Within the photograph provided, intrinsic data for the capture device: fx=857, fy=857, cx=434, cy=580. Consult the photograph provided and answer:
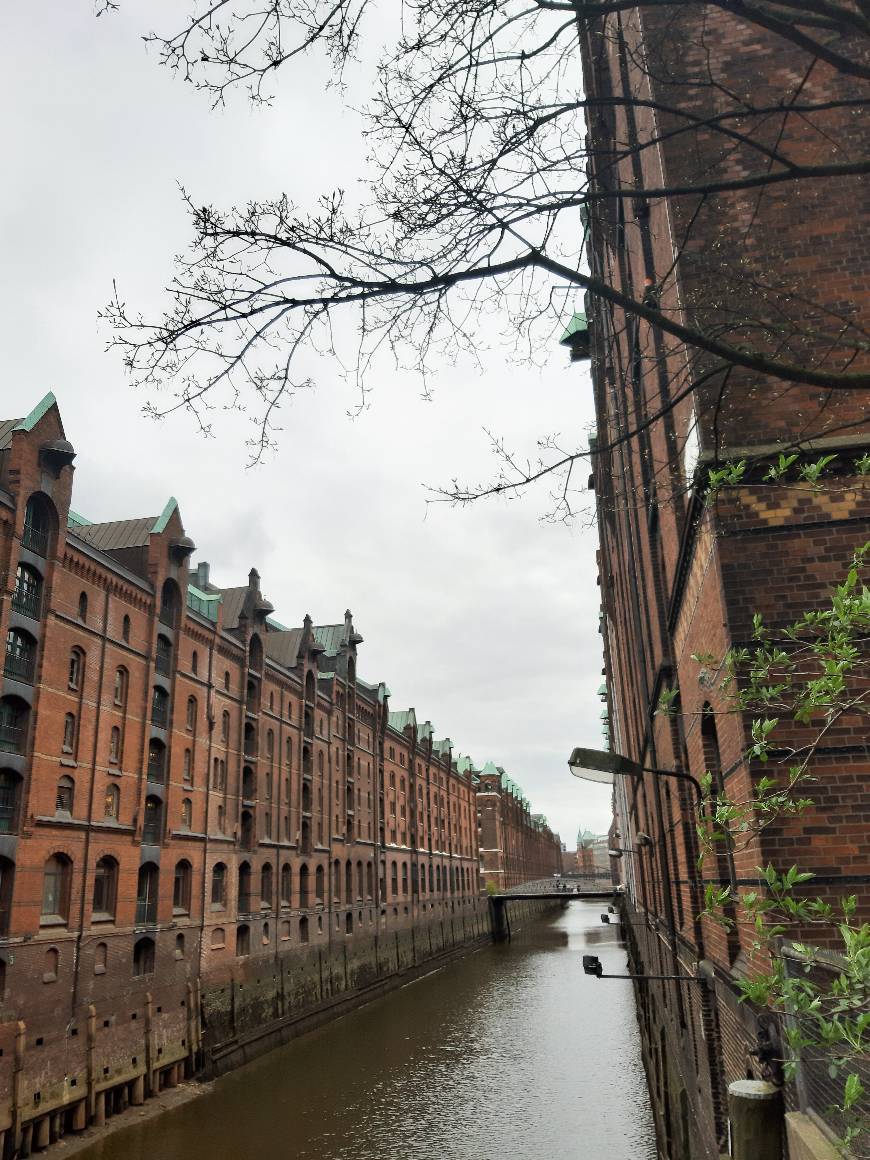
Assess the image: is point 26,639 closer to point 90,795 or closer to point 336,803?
point 90,795

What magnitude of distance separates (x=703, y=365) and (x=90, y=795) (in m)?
24.2

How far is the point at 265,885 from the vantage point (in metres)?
38.6

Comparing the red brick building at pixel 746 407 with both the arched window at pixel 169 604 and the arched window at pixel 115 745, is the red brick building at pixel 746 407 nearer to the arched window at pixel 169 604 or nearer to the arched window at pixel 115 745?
the arched window at pixel 115 745

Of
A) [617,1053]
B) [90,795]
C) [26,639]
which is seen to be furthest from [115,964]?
[617,1053]

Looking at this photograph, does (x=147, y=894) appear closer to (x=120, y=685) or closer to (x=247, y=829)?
(x=120, y=685)

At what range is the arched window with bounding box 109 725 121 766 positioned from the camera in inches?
1086

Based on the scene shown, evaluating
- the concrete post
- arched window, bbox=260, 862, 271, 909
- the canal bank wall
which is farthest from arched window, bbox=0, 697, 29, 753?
the concrete post

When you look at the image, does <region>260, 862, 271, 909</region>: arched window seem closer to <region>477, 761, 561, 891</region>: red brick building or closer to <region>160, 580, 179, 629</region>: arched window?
<region>160, 580, 179, 629</region>: arched window

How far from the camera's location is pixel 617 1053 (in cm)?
3061

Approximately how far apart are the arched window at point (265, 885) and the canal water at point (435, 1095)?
5.75 m

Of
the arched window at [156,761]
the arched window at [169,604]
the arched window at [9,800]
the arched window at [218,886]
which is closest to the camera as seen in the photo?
the arched window at [9,800]

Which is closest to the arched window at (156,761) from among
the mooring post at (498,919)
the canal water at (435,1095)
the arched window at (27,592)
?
the arched window at (27,592)

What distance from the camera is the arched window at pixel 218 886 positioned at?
3356cm

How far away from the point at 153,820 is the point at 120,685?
5.16 m
